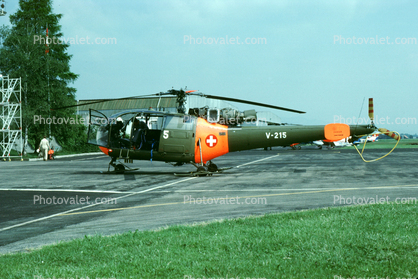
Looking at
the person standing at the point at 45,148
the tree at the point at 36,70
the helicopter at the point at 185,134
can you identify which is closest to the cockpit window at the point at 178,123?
the helicopter at the point at 185,134

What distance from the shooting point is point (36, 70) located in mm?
39719

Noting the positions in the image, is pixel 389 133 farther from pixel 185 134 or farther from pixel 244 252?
pixel 244 252

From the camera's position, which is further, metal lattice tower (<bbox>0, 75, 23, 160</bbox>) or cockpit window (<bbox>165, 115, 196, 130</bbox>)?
metal lattice tower (<bbox>0, 75, 23, 160</bbox>)

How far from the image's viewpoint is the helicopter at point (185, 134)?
50.1ft

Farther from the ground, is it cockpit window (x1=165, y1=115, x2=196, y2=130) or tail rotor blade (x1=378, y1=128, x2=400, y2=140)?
cockpit window (x1=165, y1=115, x2=196, y2=130)

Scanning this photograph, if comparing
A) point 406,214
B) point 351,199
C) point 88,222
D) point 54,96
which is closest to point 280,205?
point 351,199

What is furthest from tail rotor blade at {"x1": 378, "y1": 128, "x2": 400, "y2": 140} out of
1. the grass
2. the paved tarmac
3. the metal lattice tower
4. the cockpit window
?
the metal lattice tower

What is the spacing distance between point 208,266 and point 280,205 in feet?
14.7

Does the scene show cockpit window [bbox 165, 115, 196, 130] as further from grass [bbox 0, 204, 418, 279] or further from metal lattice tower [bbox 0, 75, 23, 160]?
metal lattice tower [bbox 0, 75, 23, 160]

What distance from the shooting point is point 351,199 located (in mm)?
8633

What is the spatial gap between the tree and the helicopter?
26107 mm

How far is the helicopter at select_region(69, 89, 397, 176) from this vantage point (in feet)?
50.1

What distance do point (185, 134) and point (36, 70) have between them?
3091 cm

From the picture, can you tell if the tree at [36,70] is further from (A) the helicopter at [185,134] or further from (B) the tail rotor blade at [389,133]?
(B) the tail rotor blade at [389,133]
